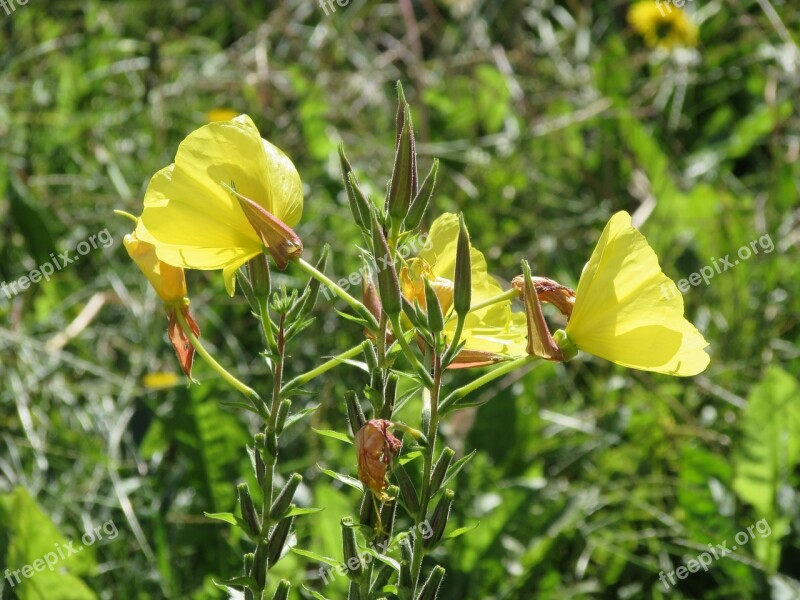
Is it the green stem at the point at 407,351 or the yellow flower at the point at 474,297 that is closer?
the green stem at the point at 407,351

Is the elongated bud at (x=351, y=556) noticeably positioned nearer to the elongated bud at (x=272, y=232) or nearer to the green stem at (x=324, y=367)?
the green stem at (x=324, y=367)

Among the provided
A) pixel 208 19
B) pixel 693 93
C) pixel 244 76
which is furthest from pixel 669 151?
pixel 208 19

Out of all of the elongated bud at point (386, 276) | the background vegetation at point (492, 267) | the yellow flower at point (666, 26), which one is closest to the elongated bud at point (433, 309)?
the elongated bud at point (386, 276)

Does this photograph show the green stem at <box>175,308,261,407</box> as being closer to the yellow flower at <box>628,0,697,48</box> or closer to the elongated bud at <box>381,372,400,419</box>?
the elongated bud at <box>381,372,400,419</box>

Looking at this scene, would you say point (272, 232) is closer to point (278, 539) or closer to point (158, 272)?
point (158, 272)

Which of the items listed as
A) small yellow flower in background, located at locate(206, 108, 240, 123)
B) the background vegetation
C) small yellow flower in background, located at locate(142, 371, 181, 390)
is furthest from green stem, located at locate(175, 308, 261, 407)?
small yellow flower in background, located at locate(206, 108, 240, 123)

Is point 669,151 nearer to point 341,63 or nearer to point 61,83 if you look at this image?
point 341,63
